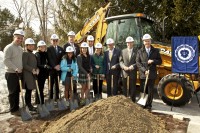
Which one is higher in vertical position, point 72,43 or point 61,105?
point 72,43

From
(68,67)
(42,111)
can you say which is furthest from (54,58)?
(42,111)

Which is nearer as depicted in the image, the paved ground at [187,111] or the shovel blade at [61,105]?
the paved ground at [187,111]

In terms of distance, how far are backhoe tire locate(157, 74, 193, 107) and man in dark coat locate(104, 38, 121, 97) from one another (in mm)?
1292

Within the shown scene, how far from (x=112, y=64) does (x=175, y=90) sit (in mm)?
1866

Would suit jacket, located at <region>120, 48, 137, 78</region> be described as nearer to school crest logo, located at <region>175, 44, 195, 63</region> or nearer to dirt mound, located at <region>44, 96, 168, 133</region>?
school crest logo, located at <region>175, 44, 195, 63</region>

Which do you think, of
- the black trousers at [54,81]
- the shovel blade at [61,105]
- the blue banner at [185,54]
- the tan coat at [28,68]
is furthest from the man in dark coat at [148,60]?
the tan coat at [28,68]

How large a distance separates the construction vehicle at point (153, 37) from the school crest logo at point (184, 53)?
0.54m

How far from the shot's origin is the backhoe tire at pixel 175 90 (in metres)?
7.23

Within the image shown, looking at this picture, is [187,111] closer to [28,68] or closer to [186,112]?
[186,112]

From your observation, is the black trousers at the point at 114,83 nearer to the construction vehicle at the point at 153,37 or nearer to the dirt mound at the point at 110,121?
the construction vehicle at the point at 153,37

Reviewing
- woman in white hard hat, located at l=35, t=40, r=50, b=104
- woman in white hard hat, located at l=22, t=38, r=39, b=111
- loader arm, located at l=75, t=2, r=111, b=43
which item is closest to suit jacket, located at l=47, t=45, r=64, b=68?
woman in white hard hat, located at l=35, t=40, r=50, b=104

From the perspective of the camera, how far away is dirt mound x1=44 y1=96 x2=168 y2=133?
16.5 feet

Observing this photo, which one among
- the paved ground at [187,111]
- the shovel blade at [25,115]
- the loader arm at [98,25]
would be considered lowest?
the paved ground at [187,111]

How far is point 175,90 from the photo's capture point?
23.9ft
